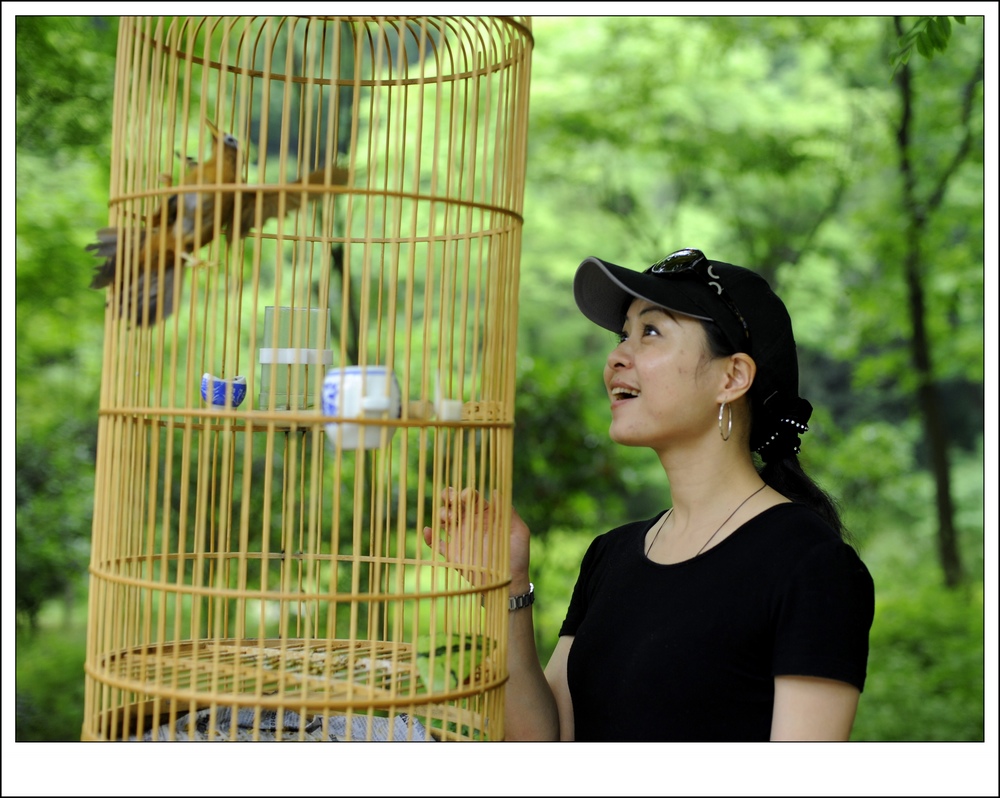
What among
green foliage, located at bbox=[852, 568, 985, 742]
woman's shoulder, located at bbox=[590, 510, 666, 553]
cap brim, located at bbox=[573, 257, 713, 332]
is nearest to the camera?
cap brim, located at bbox=[573, 257, 713, 332]

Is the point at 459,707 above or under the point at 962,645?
above

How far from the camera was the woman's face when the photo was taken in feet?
5.38

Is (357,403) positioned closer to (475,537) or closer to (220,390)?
(220,390)

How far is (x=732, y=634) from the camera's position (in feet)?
5.00

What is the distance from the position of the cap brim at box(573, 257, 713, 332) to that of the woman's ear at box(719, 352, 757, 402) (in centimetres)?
9

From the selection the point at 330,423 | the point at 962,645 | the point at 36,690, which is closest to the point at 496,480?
the point at 330,423

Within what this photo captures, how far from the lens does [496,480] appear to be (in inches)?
58.7

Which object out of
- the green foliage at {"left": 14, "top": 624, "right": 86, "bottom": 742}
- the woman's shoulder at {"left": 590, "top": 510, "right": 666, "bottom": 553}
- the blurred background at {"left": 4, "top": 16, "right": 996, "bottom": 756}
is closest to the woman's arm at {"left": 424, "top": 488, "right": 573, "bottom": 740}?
the woman's shoulder at {"left": 590, "top": 510, "right": 666, "bottom": 553}

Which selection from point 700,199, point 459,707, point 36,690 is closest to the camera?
point 459,707

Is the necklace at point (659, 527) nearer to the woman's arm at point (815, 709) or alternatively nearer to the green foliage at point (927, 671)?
the woman's arm at point (815, 709)

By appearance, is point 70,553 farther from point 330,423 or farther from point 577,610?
point 330,423

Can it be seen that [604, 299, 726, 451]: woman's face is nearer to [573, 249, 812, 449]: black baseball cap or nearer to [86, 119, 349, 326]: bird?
[573, 249, 812, 449]: black baseball cap

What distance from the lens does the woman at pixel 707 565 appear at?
1.46m

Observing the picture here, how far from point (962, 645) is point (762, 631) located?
4.87 meters
